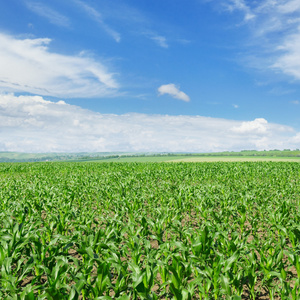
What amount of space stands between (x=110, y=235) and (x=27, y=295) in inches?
107

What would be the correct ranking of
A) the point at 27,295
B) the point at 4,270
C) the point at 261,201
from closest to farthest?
the point at 27,295 → the point at 4,270 → the point at 261,201

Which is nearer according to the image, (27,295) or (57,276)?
(27,295)

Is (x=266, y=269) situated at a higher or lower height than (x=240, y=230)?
higher

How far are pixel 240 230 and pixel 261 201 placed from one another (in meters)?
3.51

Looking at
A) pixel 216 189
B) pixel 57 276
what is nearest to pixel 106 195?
pixel 216 189

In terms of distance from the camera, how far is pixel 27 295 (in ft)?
9.29

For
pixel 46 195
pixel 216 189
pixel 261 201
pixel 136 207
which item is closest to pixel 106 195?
pixel 46 195

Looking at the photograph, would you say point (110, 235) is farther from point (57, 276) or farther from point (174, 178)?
point (174, 178)

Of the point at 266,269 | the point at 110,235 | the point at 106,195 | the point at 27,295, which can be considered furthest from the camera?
the point at 106,195

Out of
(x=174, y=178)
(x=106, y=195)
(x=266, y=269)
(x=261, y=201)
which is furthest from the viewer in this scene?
(x=174, y=178)

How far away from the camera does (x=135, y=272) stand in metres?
3.61

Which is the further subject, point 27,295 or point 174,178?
point 174,178

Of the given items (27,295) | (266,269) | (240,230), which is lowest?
(240,230)

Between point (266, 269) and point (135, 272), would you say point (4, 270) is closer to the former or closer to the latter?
point (135, 272)
